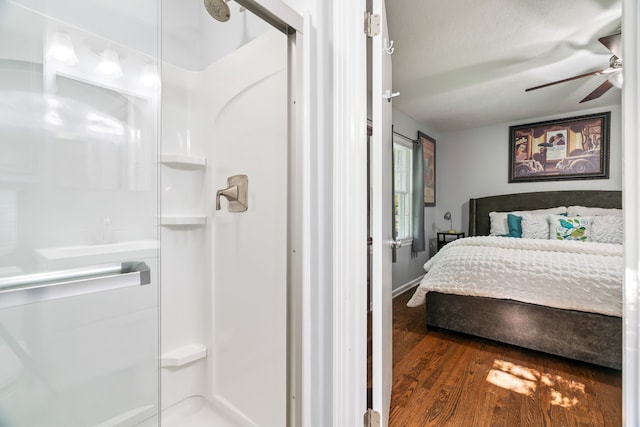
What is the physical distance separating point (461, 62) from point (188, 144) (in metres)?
2.45

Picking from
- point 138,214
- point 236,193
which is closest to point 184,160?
point 236,193

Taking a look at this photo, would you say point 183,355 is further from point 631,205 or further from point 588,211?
point 588,211

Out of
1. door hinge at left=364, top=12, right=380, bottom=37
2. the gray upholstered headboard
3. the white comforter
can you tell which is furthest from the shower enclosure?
the gray upholstered headboard

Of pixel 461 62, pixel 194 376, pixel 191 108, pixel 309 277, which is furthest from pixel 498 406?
pixel 461 62

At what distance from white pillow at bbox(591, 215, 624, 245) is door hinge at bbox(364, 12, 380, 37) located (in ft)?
12.8

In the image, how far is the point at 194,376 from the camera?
1.67 metres

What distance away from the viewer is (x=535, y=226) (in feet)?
12.6

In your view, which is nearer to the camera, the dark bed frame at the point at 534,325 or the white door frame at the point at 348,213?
the white door frame at the point at 348,213

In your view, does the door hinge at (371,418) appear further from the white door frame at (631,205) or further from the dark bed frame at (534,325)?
the dark bed frame at (534,325)

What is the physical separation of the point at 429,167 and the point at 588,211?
2057 mm

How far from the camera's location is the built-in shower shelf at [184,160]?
1.60 meters

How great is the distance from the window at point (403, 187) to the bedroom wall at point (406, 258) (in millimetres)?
160

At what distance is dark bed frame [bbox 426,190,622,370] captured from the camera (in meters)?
2.05

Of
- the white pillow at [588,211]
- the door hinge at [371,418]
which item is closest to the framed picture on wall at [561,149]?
the white pillow at [588,211]
